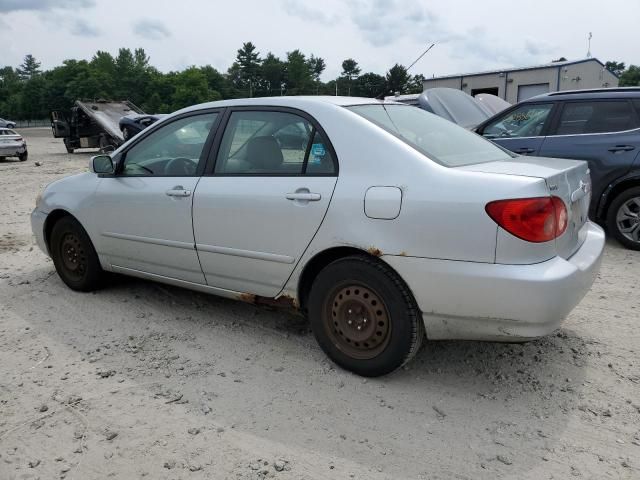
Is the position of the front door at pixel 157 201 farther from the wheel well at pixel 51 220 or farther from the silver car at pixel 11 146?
the silver car at pixel 11 146

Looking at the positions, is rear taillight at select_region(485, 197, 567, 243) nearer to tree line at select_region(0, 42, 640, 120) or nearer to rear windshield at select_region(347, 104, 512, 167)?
rear windshield at select_region(347, 104, 512, 167)

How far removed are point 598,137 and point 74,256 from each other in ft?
18.7

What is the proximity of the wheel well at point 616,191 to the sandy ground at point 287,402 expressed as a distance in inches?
82.5

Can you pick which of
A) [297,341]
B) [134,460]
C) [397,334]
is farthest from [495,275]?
[134,460]

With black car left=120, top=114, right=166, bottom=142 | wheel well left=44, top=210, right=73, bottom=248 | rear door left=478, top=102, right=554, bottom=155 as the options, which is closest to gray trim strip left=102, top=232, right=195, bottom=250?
wheel well left=44, top=210, right=73, bottom=248

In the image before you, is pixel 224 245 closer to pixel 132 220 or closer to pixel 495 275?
pixel 132 220

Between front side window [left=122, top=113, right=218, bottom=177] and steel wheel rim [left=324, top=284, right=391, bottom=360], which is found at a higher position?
front side window [left=122, top=113, right=218, bottom=177]

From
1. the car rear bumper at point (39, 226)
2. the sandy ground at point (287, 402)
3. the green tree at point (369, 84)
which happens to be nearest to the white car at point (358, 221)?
the sandy ground at point (287, 402)

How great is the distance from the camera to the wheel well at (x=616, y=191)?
19.5 ft

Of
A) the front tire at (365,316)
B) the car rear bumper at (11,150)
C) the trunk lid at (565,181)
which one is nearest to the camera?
the trunk lid at (565,181)

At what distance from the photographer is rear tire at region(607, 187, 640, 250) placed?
5.93m

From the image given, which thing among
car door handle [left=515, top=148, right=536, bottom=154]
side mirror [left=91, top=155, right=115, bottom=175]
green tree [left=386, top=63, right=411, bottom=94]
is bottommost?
car door handle [left=515, top=148, right=536, bottom=154]

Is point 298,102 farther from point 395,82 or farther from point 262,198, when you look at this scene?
point 395,82

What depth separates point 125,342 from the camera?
3.78m
